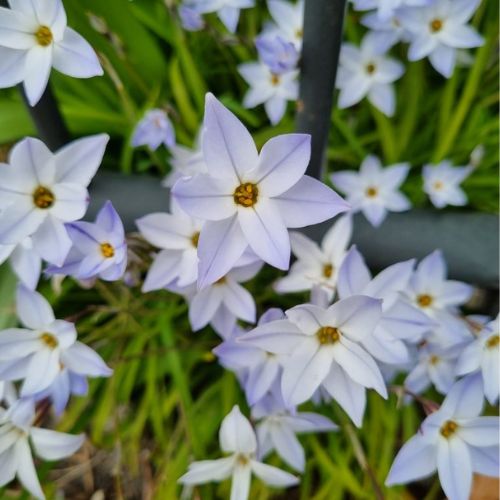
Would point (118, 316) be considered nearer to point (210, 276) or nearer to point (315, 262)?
point (315, 262)

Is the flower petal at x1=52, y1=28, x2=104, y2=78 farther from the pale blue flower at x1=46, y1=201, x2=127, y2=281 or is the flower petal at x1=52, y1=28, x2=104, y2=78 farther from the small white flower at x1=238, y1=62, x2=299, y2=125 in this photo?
the small white flower at x1=238, y1=62, x2=299, y2=125

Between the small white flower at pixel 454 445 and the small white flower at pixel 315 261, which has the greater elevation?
the small white flower at pixel 315 261

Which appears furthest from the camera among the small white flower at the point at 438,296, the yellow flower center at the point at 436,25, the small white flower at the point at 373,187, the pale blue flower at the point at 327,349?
the small white flower at the point at 373,187

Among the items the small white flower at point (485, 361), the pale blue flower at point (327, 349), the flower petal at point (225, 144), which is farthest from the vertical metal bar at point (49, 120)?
the small white flower at point (485, 361)

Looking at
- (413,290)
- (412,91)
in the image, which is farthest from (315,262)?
(412,91)

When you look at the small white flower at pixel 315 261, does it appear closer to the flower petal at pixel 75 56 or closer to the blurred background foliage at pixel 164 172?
the blurred background foliage at pixel 164 172

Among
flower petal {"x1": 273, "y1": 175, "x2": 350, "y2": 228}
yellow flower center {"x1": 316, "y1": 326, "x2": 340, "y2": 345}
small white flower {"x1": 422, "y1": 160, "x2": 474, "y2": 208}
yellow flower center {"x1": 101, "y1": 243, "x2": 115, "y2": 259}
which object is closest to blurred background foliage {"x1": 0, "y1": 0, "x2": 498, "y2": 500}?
small white flower {"x1": 422, "y1": 160, "x2": 474, "y2": 208}

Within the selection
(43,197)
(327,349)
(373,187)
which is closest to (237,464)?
(327,349)

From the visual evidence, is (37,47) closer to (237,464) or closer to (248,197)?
(248,197)
